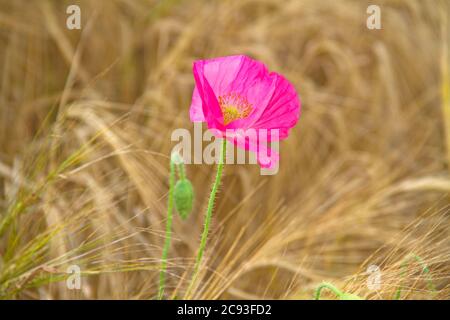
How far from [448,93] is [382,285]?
47 centimetres

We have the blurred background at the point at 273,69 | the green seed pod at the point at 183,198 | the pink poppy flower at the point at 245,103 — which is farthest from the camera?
the blurred background at the point at 273,69

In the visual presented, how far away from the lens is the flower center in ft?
1.69

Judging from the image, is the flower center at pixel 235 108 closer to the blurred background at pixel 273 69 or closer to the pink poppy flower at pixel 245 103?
the pink poppy flower at pixel 245 103

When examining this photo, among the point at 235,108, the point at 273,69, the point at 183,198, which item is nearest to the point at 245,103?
the point at 235,108

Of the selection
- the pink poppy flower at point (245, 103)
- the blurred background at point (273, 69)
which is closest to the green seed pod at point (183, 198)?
the pink poppy flower at point (245, 103)

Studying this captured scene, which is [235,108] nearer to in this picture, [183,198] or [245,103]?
[245,103]

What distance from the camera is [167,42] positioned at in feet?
4.80

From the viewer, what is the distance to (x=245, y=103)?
0.52m

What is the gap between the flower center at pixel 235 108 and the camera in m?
0.52

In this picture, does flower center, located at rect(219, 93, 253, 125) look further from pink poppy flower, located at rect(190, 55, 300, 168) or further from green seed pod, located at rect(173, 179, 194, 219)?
green seed pod, located at rect(173, 179, 194, 219)

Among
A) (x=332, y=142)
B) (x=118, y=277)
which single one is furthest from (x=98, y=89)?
(x=118, y=277)

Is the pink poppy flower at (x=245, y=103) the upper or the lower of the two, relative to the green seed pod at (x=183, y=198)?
upper

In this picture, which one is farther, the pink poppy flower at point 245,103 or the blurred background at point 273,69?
the blurred background at point 273,69
